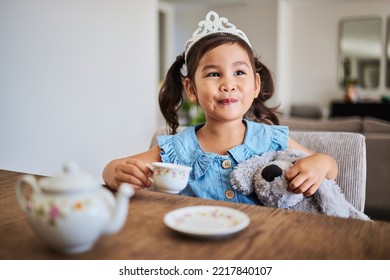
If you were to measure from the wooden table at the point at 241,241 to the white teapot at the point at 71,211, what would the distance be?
0.05m

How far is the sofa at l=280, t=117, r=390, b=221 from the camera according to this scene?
2572 millimetres

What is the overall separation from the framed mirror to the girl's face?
265 inches

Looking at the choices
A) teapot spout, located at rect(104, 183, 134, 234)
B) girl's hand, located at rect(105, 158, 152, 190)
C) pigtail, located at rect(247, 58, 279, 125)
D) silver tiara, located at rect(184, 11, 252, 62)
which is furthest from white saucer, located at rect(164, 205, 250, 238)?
pigtail, located at rect(247, 58, 279, 125)

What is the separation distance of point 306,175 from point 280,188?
79 millimetres

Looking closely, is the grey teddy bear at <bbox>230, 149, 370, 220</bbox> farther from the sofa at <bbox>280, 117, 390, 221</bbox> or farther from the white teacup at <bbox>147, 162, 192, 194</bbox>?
the sofa at <bbox>280, 117, 390, 221</bbox>

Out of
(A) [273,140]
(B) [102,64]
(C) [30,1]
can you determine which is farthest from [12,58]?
(A) [273,140]

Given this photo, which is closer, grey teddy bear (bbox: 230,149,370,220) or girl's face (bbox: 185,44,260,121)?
grey teddy bear (bbox: 230,149,370,220)

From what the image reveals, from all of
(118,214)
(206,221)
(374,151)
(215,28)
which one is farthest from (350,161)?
(374,151)

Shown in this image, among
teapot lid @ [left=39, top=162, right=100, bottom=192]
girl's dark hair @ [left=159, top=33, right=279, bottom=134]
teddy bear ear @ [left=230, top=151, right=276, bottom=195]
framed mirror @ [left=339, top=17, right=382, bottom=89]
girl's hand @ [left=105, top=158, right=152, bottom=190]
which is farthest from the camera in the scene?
framed mirror @ [left=339, top=17, right=382, bottom=89]

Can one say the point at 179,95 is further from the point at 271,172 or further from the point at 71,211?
the point at 71,211

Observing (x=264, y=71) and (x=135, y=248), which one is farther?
(x=264, y=71)

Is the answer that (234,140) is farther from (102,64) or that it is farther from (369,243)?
(102,64)

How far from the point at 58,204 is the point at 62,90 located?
281cm
